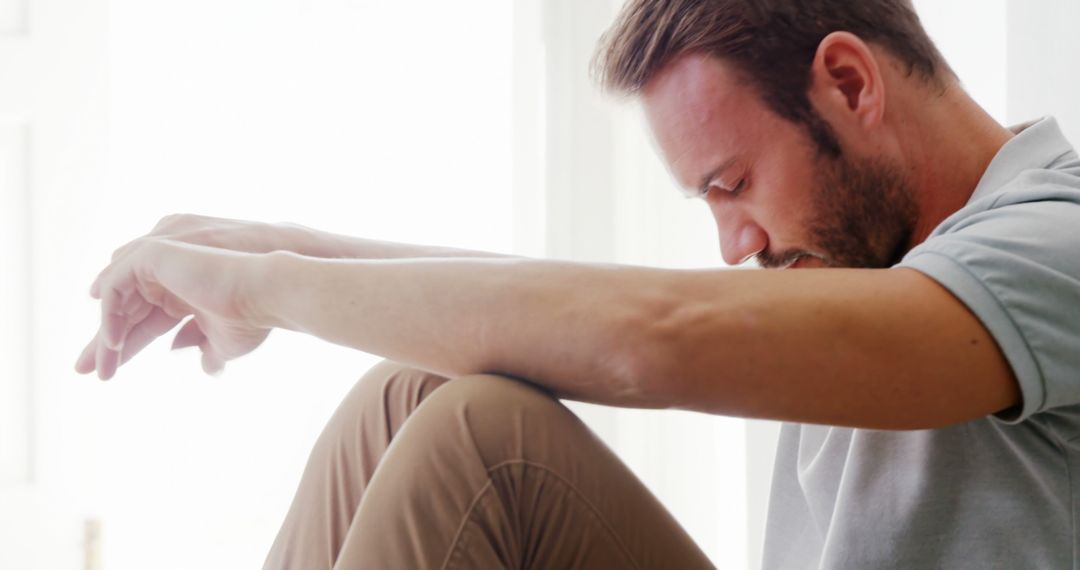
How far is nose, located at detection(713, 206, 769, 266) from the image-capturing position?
3.54 feet

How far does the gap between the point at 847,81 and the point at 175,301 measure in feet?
2.35

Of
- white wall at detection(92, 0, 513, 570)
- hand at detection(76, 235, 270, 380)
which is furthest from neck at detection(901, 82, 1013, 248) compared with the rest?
white wall at detection(92, 0, 513, 570)

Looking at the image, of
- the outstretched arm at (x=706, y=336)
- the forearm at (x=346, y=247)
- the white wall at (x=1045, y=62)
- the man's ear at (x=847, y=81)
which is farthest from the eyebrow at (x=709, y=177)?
the white wall at (x=1045, y=62)

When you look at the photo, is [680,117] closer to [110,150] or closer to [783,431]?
[783,431]

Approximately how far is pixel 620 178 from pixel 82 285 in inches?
42.6

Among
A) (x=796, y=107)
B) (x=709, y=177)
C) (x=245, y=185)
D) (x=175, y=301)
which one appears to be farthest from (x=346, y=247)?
(x=245, y=185)

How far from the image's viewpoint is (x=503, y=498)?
797mm

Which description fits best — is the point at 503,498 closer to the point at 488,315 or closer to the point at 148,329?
the point at 488,315

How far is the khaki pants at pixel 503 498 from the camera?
0.76m

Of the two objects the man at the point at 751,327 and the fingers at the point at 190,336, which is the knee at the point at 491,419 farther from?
the fingers at the point at 190,336

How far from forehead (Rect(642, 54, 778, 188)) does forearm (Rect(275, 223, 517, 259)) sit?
24 cm

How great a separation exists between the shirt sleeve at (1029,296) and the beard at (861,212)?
275mm

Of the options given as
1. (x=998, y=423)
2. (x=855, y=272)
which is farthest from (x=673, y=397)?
(x=998, y=423)

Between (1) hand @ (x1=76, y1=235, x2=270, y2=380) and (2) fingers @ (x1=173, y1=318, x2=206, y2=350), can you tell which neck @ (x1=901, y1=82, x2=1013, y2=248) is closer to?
(1) hand @ (x1=76, y1=235, x2=270, y2=380)
